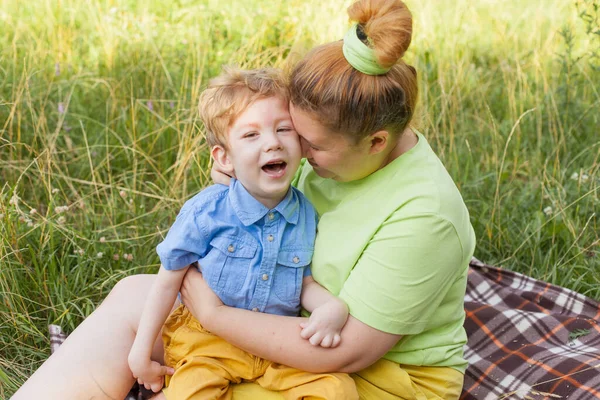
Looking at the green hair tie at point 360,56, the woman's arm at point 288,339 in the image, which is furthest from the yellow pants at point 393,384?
the green hair tie at point 360,56

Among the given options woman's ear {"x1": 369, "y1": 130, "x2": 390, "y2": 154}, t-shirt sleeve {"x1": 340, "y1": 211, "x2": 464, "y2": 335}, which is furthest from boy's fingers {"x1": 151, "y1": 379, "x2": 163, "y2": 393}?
woman's ear {"x1": 369, "y1": 130, "x2": 390, "y2": 154}

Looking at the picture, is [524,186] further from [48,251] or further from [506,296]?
[48,251]

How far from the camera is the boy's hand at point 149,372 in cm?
233

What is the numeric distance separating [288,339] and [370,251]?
1.15 ft

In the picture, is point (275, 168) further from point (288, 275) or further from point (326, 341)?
point (326, 341)

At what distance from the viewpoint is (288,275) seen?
2.30m

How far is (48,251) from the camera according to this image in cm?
317

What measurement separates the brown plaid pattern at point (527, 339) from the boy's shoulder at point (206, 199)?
1.21 m

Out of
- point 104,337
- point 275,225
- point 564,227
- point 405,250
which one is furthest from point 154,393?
point 564,227

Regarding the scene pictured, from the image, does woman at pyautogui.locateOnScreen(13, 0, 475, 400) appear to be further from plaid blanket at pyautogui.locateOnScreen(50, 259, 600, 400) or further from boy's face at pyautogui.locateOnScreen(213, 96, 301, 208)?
plaid blanket at pyautogui.locateOnScreen(50, 259, 600, 400)

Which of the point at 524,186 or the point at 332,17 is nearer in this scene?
the point at 524,186

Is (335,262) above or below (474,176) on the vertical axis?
above

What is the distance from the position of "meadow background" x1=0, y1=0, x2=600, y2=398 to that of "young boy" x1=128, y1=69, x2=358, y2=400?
13.9 inches

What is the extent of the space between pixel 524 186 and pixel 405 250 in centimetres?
223
